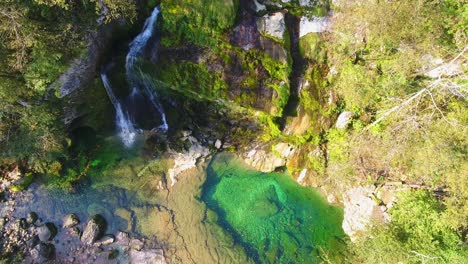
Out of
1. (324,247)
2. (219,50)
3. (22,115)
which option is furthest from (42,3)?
(324,247)

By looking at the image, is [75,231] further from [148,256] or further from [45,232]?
[148,256]

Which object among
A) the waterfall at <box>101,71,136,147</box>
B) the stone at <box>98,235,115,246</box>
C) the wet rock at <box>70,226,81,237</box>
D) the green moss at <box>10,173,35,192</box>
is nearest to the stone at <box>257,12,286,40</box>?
the waterfall at <box>101,71,136,147</box>

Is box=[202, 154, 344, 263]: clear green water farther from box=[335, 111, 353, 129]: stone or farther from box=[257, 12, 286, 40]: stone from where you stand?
box=[257, 12, 286, 40]: stone

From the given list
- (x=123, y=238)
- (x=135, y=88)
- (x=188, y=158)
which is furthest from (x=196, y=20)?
(x=123, y=238)

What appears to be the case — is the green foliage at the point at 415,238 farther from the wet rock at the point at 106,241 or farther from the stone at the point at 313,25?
the wet rock at the point at 106,241

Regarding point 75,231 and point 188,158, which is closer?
point 75,231

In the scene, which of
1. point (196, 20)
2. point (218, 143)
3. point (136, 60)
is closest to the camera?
point (196, 20)

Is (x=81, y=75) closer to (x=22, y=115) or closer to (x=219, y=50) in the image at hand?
A: (x=22, y=115)
